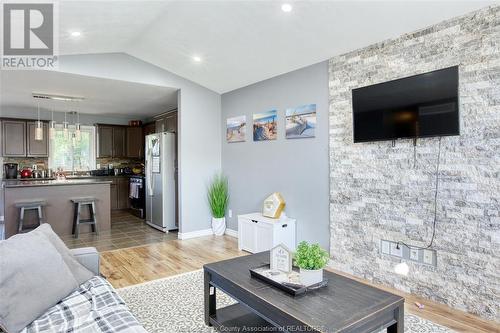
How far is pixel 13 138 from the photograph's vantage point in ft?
22.1

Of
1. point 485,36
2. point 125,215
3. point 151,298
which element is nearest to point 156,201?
point 125,215

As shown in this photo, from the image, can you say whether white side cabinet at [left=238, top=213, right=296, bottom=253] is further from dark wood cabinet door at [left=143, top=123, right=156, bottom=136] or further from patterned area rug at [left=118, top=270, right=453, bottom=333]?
dark wood cabinet door at [left=143, top=123, right=156, bottom=136]

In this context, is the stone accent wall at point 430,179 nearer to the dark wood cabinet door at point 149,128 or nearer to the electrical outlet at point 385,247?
the electrical outlet at point 385,247

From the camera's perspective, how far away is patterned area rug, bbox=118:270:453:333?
2328 millimetres

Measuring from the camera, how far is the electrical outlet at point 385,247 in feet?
10.1

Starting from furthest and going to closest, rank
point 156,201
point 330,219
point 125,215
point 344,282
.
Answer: point 125,215 < point 156,201 < point 330,219 < point 344,282

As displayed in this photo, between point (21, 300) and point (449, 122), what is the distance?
10.6 feet

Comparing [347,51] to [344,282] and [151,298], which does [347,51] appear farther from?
[151,298]

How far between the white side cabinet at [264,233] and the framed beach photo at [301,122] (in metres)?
1.16

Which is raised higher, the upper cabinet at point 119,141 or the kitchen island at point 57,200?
the upper cabinet at point 119,141

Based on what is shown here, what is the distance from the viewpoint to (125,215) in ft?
23.9

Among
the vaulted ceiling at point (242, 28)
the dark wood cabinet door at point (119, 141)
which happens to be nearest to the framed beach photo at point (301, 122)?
the vaulted ceiling at point (242, 28)

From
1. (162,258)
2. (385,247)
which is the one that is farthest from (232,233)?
(385,247)

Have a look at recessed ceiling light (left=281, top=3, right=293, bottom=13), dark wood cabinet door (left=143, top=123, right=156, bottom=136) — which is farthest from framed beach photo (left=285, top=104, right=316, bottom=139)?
dark wood cabinet door (left=143, top=123, right=156, bottom=136)
